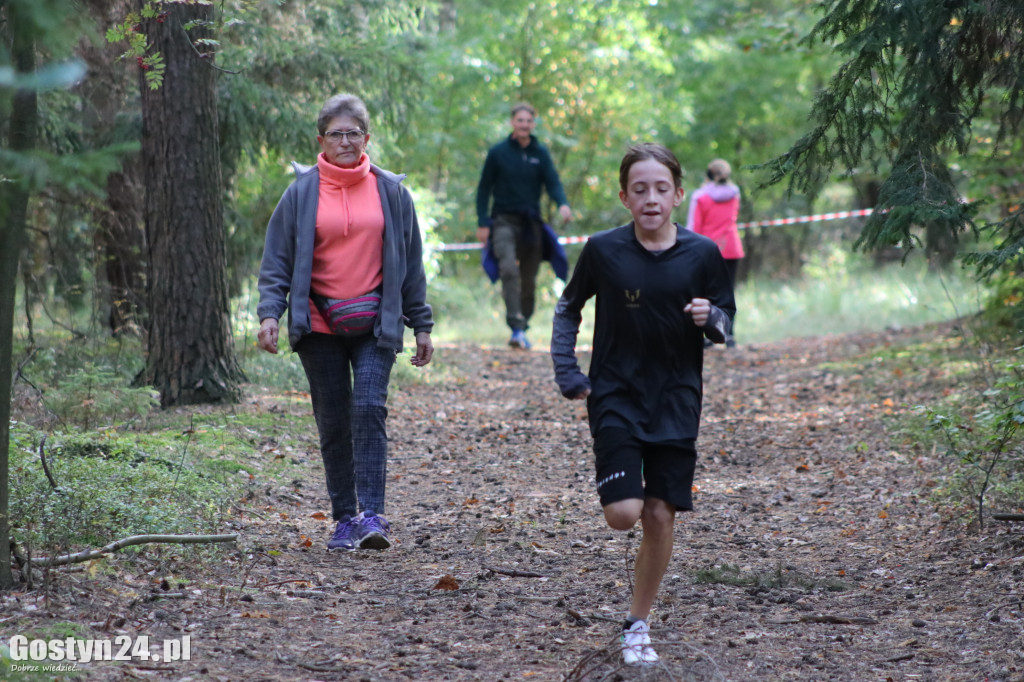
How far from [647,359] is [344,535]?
2.27 m

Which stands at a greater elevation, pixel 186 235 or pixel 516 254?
pixel 186 235

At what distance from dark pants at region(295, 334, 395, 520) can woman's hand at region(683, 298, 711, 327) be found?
2.08 meters

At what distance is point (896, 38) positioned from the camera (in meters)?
5.20

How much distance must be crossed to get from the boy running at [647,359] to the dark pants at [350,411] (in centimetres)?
162

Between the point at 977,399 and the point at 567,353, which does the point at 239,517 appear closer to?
the point at 567,353

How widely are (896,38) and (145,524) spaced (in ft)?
14.8

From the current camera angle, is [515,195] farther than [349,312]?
Yes

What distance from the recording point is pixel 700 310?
3.76m

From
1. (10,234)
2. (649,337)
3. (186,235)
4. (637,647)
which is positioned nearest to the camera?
(10,234)

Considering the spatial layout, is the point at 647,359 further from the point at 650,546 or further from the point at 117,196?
the point at 117,196

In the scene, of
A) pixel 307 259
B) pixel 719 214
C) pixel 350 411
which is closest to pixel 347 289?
pixel 307 259

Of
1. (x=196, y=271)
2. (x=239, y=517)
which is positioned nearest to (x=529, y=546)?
(x=239, y=517)

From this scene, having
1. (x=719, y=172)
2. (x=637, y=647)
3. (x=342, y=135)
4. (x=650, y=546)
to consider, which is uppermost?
(x=719, y=172)

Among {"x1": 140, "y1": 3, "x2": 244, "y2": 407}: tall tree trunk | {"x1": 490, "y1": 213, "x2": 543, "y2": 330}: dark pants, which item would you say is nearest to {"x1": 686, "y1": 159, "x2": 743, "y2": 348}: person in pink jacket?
{"x1": 490, "y1": 213, "x2": 543, "y2": 330}: dark pants
